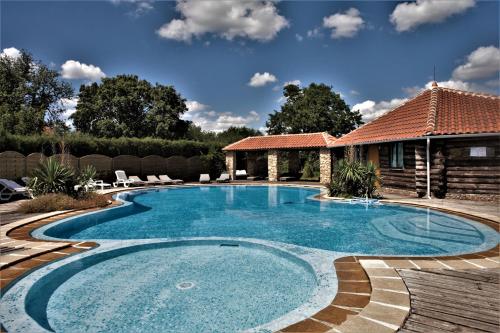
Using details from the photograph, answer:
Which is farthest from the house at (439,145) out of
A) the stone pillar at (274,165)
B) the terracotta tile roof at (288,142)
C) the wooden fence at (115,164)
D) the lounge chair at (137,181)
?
the lounge chair at (137,181)

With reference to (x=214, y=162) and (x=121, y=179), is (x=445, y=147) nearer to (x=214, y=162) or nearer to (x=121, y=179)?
(x=214, y=162)

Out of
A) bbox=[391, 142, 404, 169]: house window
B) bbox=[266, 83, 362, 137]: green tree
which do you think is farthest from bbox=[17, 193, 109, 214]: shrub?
bbox=[266, 83, 362, 137]: green tree

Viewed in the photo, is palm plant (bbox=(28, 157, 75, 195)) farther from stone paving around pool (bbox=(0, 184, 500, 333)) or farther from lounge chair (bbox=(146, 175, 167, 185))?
lounge chair (bbox=(146, 175, 167, 185))

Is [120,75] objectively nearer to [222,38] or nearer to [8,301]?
[222,38]

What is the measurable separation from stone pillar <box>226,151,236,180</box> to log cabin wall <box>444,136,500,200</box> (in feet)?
52.9

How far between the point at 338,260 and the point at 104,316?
3567 mm

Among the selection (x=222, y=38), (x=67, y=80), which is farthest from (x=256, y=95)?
(x=67, y=80)

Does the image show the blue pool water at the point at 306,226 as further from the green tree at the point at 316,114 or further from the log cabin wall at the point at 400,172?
the green tree at the point at 316,114

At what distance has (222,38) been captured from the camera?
2084 cm

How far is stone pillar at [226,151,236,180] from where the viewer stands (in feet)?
86.4

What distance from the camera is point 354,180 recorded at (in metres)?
14.0

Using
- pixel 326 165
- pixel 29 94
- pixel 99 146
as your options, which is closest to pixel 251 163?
pixel 326 165

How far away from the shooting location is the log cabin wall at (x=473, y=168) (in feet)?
41.1

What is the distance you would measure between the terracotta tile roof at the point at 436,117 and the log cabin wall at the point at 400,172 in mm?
844
